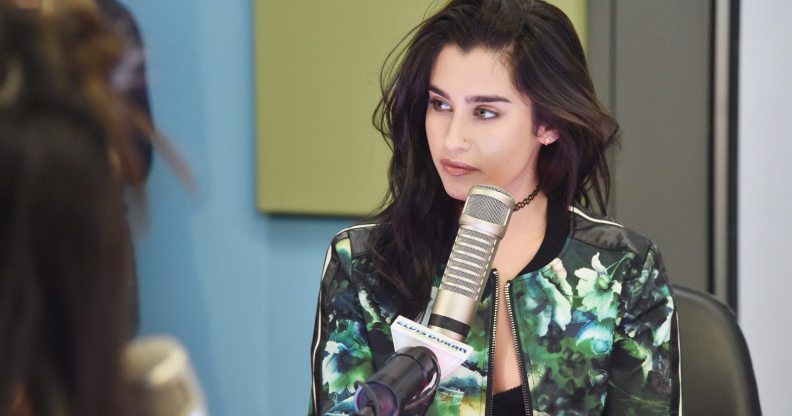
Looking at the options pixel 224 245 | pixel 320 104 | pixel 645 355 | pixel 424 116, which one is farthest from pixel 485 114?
pixel 224 245

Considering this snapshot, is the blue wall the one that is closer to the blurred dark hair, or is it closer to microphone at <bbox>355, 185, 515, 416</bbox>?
microphone at <bbox>355, 185, 515, 416</bbox>

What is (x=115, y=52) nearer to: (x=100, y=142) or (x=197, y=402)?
(x=100, y=142)

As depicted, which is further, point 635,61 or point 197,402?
point 635,61

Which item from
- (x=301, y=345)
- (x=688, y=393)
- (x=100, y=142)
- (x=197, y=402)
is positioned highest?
(x=100, y=142)

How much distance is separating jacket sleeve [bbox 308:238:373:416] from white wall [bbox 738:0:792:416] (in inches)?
42.4

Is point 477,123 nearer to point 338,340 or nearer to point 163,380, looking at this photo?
point 338,340

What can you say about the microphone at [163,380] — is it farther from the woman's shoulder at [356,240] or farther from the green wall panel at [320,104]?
the green wall panel at [320,104]

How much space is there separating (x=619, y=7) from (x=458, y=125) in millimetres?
822

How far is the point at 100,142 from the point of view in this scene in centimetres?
36

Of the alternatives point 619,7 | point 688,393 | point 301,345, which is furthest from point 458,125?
point 301,345

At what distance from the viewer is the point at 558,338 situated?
126cm

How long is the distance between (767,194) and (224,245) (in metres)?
1.24

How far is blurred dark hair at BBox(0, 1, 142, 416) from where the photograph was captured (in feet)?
1.11

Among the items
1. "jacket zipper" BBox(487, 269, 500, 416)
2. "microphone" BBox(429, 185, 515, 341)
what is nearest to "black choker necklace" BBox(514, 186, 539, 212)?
"jacket zipper" BBox(487, 269, 500, 416)
